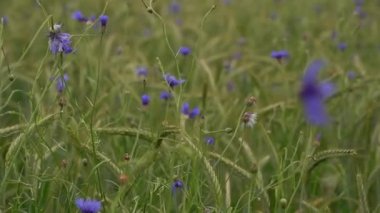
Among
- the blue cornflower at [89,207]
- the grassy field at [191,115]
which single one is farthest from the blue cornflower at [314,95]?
the blue cornflower at [89,207]

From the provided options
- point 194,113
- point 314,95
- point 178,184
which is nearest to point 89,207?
point 178,184

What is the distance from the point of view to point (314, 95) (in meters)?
0.82

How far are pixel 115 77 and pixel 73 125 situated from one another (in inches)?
48.0

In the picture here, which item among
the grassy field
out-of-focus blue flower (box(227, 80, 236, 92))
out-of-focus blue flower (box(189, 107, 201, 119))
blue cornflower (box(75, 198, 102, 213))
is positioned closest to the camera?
blue cornflower (box(75, 198, 102, 213))

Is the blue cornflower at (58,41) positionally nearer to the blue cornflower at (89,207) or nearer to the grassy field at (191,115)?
the grassy field at (191,115)

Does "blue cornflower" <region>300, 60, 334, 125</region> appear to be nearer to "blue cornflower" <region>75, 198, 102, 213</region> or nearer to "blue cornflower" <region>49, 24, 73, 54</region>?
"blue cornflower" <region>75, 198, 102, 213</region>

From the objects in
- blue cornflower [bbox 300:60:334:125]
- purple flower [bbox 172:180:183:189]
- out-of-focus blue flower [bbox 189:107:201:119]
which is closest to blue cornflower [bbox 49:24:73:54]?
purple flower [bbox 172:180:183:189]

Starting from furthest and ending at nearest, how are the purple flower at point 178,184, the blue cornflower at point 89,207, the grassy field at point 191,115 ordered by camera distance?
the purple flower at point 178,184
the grassy field at point 191,115
the blue cornflower at point 89,207

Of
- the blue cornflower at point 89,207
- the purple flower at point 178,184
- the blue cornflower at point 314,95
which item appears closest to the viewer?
the blue cornflower at point 314,95

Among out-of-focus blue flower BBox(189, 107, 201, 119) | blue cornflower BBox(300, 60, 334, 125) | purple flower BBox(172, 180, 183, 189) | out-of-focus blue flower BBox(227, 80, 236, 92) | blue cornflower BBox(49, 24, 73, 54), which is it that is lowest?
out-of-focus blue flower BBox(227, 80, 236, 92)

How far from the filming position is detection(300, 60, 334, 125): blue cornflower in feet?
2.62

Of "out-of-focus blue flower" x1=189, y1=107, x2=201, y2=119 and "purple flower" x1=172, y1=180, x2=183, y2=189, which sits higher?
"out-of-focus blue flower" x1=189, y1=107, x2=201, y2=119

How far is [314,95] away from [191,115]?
1542 mm

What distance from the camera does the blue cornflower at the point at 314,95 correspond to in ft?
2.62
